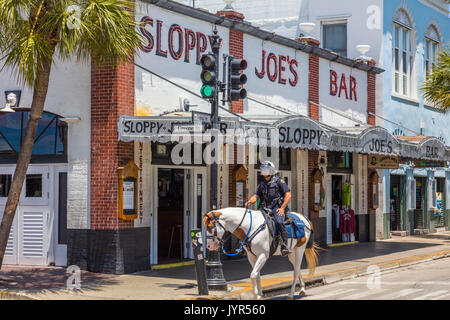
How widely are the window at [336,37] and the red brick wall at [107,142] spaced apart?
13865mm

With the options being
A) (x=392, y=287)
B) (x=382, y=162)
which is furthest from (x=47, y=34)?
(x=382, y=162)

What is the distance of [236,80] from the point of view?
1342 cm

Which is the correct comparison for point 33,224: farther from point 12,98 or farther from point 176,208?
point 176,208

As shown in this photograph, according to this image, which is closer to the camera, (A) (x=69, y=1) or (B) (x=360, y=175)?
(A) (x=69, y=1)

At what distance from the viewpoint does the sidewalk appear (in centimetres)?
1250

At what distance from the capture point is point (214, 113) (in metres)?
13.1

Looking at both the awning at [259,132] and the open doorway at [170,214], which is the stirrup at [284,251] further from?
the open doorway at [170,214]

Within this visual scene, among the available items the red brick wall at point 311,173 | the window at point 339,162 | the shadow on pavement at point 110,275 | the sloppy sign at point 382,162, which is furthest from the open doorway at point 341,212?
the shadow on pavement at point 110,275

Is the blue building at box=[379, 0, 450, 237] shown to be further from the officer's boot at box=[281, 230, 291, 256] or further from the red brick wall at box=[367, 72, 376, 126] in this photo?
the officer's boot at box=[281, 230, 291, 256]

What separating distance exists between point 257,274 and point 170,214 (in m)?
5.91

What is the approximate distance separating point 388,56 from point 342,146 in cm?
1052

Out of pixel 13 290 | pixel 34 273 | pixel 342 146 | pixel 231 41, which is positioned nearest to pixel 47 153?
pixel 34 273

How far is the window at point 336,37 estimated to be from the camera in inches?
1076

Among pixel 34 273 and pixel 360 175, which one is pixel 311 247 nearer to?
pixel 34 273
